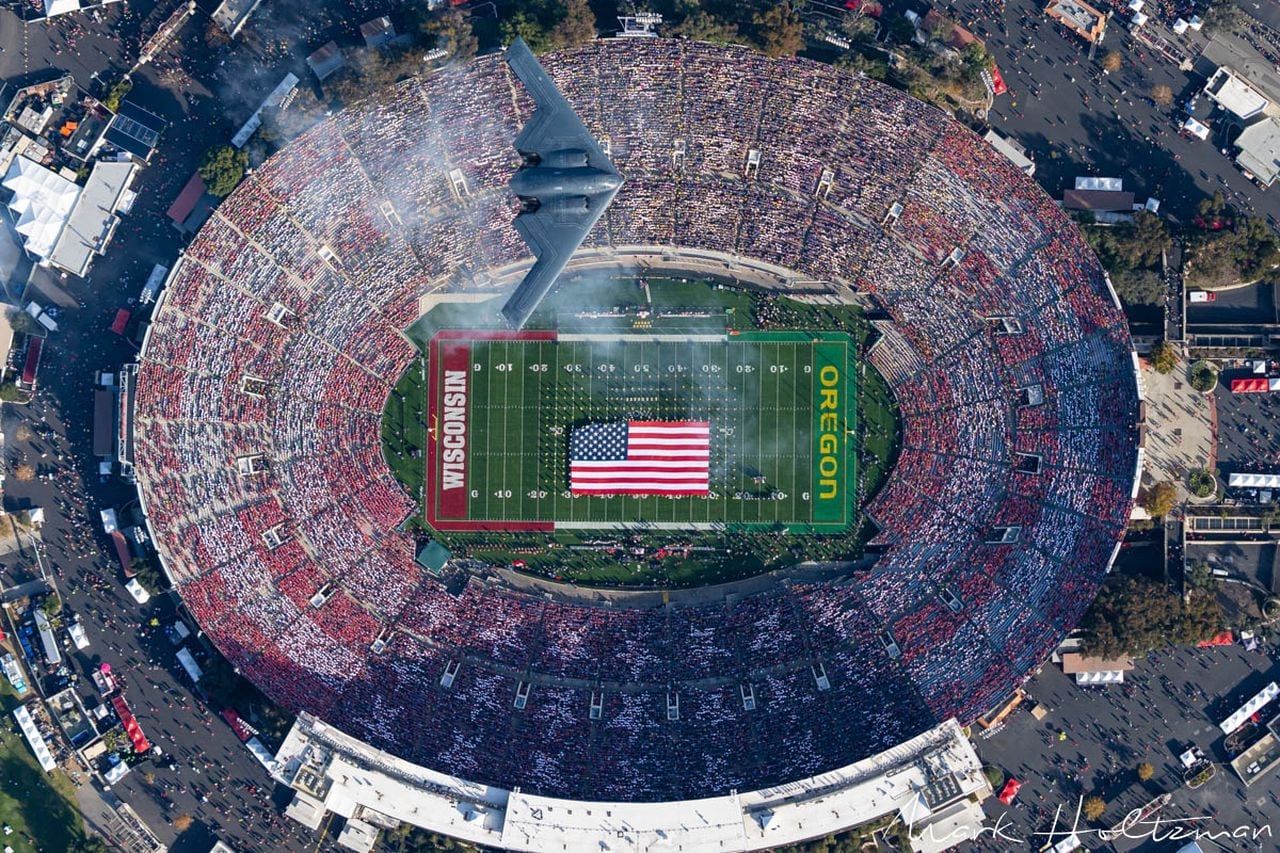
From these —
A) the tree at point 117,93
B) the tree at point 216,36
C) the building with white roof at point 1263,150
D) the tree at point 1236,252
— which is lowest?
the tree at point 1236,252

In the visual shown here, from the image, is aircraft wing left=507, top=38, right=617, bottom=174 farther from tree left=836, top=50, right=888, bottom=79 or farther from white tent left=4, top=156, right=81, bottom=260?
white tent left=4, top=156, right=81, bottom=260

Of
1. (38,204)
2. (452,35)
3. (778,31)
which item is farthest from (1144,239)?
(38,204)

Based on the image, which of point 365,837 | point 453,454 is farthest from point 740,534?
point 365,837

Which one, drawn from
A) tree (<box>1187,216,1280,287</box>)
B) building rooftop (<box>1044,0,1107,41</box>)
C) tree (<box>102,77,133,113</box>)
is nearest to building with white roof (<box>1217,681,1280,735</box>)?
tree (<box>1187,216,1280,287</box>)

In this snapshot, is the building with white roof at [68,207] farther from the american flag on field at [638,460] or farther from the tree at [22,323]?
the american flag on field at [638,460]

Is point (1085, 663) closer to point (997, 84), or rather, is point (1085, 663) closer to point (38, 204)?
point (997, 84)

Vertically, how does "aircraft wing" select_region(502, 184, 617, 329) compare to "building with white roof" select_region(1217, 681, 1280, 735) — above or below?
above

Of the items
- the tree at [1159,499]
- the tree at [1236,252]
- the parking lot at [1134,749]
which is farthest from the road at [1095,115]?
the parking lot at [1134,749]
